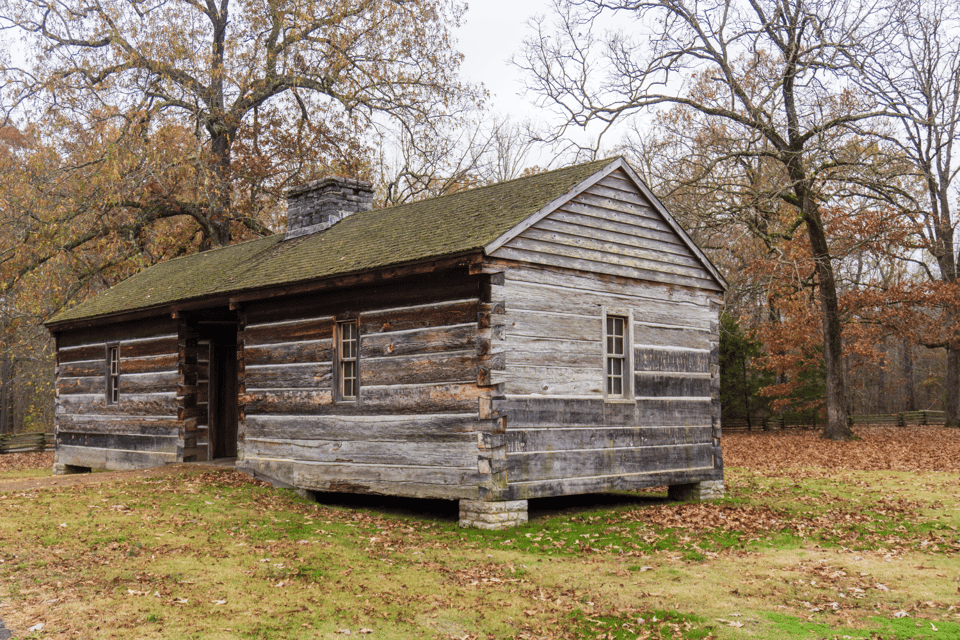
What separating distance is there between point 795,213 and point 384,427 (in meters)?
28.3

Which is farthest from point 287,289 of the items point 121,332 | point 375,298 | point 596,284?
point 121,332

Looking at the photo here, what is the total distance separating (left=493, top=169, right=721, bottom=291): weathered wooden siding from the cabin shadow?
3.97 meters

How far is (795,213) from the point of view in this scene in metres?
36.7

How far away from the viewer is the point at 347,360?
568 inches

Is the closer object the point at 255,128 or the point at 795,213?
the point at 255,128

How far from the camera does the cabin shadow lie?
1376cm

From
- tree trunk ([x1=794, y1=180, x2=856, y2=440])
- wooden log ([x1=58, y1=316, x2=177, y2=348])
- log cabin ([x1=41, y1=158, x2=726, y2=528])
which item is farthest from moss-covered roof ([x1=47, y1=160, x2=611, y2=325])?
tree trunk ([x1=794, y1=180, x2=856, y2=440])

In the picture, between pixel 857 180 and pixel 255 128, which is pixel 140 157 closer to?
pixel 255 128

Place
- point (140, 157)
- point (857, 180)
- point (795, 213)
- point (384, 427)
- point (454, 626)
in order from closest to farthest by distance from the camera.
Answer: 1. point (454, 626)
2. point (384, 427)
3. point (857, 180)
4. point (140, 157)
5. point (795, 213)

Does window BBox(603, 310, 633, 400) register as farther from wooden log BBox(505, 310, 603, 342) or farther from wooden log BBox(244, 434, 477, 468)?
wooden log BBox(244, 434, 477, 468)

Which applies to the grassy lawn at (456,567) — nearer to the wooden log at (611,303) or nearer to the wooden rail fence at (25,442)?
the wooden log at (611,303)

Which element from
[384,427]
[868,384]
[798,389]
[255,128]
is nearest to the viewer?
[384,427]

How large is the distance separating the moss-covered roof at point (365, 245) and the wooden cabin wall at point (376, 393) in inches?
20.8

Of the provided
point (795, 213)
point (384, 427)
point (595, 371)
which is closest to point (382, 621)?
point (384, 427)
